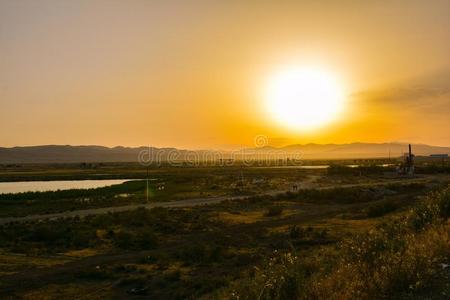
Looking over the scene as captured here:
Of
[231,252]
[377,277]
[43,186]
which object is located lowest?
[43,186]

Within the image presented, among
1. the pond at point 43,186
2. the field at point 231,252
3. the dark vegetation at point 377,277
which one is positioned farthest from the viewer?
the pond at point 43,186

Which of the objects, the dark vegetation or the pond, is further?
the pond

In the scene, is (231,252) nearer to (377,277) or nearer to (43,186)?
(377,277)

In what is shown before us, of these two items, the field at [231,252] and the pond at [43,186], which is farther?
the pond at [43,186]

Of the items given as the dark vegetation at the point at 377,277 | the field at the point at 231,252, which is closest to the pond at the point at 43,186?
the field at the point at 231,252

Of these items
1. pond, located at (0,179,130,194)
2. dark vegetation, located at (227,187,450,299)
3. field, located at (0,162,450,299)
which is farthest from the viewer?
pond, located at (0,179,130,194)

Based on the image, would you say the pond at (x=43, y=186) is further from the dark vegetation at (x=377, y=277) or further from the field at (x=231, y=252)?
the dark vegetation at (x=377, y=277)

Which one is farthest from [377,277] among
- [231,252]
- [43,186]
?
[43,186]

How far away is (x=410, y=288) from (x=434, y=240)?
10.9ft

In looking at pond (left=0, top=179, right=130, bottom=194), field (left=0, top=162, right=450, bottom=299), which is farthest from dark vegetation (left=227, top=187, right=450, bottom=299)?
pond (left=0, top=179, right=130, bottom=194)

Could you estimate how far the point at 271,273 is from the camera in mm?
10102

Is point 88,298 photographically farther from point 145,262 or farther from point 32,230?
point 32,230

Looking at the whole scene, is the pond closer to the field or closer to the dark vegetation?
the field

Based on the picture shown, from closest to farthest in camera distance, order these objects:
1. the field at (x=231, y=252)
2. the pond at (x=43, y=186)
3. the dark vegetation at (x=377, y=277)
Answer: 1. the dark vegetation at (x=377, y=277)
2. the field at (x=231, y=252)
3. the pond at (x=43, y=186)
